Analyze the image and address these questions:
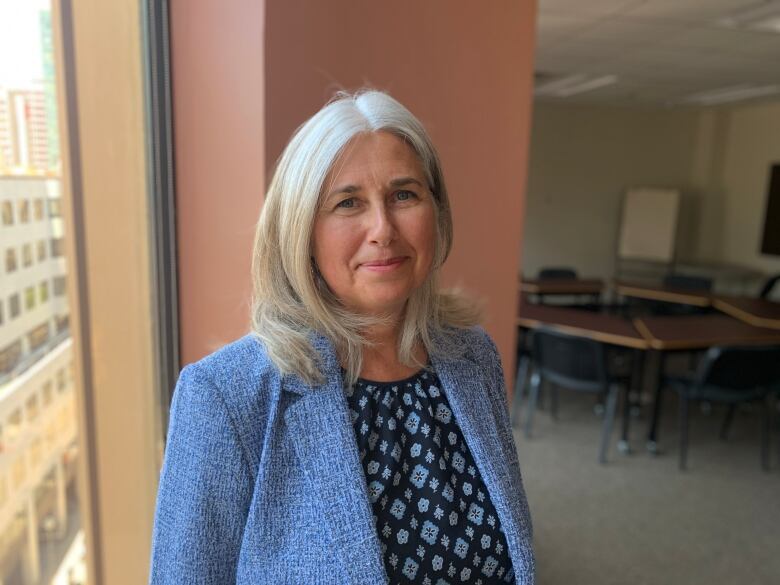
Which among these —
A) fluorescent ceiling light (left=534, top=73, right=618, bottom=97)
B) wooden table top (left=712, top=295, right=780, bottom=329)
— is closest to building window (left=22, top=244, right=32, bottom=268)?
wooden table top (left=712, top=295, right=780, bottom=329)

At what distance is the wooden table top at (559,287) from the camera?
5898 mm

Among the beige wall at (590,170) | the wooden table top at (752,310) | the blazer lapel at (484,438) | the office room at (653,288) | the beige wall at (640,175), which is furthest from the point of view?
the beige wall at (590,170)

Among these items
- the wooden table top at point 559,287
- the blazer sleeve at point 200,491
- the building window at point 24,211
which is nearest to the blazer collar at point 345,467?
the blazer sleeve at point 200,491

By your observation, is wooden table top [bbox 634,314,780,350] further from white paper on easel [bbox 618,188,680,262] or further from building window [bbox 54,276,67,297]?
white paper on easel [bbox 618,188,680,262]

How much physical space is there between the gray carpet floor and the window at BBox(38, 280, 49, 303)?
2.38 meters

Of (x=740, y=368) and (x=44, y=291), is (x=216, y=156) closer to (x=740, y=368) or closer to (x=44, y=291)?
(x=44, y=291)

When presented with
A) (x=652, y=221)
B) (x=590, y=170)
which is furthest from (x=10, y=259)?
(x=652, y=221)

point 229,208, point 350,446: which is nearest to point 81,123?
point 229,208

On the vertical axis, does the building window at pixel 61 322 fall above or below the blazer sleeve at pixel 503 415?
above

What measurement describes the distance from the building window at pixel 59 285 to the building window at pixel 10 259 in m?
0.21

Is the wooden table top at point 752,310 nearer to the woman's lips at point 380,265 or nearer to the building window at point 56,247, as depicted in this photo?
the woman's lips at point 380,265

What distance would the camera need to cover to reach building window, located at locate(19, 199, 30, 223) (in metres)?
1.21

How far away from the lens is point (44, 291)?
1.31 metres

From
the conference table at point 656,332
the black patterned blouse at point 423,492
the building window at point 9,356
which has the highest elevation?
the building window at point 9,356
